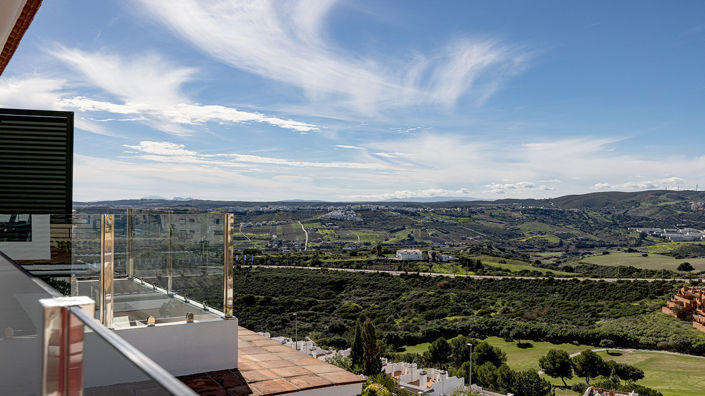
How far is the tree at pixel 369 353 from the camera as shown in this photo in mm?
21359

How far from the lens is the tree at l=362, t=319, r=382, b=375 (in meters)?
21.4

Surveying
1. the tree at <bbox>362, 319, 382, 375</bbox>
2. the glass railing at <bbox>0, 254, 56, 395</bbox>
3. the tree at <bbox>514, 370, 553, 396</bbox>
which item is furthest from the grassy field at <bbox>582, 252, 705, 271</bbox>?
the glass railing at <bbox>0, 254, 56, 395</bbox>

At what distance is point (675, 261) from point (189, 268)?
58.6 m

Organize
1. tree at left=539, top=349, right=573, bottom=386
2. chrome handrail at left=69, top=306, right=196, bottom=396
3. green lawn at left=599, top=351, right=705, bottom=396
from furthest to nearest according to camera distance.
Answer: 1. tree at left=539, top=349, right=573, bottom=386
2. green lawn at left=599, top=351, right=705, bottom=396
3. chrome handrail at left=69, top=306, right=196, bottom=396

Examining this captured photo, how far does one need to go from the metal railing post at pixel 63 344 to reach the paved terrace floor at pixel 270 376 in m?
1.87

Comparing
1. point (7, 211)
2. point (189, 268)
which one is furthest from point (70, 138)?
point (189, 268)

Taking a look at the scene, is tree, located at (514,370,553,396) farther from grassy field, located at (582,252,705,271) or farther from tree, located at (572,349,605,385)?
grassy field, located at (582,252,705,271)

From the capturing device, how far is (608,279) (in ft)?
143

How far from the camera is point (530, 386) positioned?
2125 centimetres

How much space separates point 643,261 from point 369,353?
137 feet

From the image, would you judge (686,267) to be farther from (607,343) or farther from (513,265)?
(607,343)

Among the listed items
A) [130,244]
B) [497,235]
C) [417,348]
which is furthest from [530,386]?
[497,235]

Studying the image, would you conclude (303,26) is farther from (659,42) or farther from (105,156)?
(659,42)

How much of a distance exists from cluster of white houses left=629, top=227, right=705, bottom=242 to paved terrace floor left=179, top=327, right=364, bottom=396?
66.5 metres
